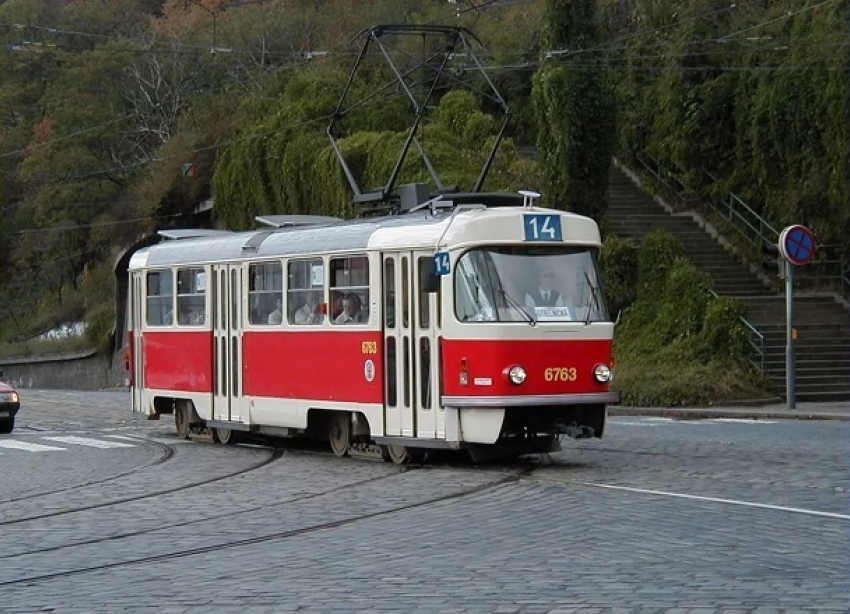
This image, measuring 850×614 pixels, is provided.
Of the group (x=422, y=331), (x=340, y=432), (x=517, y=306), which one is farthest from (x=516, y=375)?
(x=340, y=432)

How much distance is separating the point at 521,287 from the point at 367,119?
31.6m

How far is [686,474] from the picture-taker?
1681 centimetres

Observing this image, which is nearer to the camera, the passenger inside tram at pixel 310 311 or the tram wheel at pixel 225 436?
the passenger inside tram at pixel 310 311

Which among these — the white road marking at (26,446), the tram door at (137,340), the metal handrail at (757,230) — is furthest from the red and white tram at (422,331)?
the metal handrail at (757,230)

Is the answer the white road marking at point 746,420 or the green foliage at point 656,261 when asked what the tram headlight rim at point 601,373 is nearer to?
the white road marking at point 746,420

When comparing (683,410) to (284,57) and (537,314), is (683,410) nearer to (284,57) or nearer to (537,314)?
(537,314)

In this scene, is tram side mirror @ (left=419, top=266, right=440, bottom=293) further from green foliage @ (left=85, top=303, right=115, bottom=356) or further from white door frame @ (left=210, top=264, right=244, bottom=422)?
green foliage @ (left=85, top=303, right=115, bottom=356)

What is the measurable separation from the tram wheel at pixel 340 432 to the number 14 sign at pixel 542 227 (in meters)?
3.95

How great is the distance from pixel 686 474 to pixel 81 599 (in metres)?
8.16

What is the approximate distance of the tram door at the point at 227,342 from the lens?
22625mm

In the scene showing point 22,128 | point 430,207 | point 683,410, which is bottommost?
point 683,410

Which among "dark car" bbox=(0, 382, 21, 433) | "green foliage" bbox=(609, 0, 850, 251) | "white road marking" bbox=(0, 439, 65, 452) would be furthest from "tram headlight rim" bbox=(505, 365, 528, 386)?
"green foliage" bbox=(609, 0, 850, 251)

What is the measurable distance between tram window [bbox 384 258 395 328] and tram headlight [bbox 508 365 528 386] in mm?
2067

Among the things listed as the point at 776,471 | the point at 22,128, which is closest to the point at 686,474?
the point at 776,471
